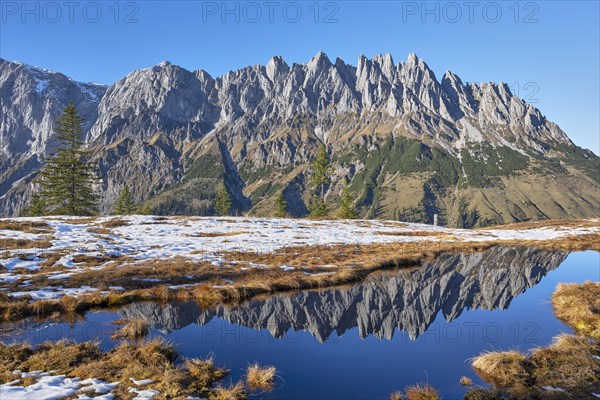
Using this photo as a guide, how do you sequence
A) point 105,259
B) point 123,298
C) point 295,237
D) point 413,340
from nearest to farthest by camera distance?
1. point 413,340
2. point 123,298
3. point 105,259
4. point 295,237

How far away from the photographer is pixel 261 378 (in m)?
10.7

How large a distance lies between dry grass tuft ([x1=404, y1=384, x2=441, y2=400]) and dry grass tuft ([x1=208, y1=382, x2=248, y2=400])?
14.4 feet

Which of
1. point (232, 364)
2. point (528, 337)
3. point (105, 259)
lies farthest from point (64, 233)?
point (528, 337)

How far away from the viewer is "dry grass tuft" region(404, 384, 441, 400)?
378 inches

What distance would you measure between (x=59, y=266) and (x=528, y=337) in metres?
28.8

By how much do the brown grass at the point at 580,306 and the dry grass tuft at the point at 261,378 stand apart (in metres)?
12.7

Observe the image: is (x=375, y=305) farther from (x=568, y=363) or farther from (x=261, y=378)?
(x=261, y=378)

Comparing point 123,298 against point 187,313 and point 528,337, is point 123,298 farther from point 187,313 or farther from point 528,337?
point 528,337

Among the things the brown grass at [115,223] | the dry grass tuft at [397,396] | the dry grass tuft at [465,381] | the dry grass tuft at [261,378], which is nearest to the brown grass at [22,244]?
the brown grass at [115,223]

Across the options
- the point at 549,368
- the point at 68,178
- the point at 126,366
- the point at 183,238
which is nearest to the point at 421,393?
the point at 549,368

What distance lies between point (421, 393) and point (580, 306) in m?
12.9

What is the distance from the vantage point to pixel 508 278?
26.5 meters

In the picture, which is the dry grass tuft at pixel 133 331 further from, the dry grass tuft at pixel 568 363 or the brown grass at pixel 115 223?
the brown grass at pixel 115 223

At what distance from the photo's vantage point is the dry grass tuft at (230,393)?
9641 mm
